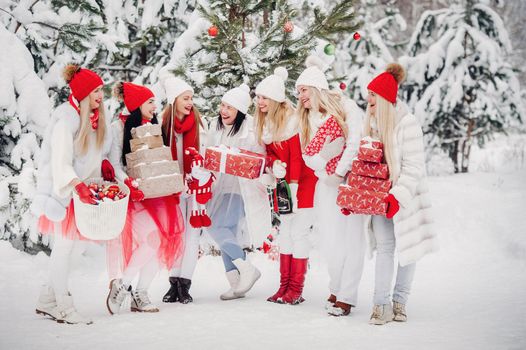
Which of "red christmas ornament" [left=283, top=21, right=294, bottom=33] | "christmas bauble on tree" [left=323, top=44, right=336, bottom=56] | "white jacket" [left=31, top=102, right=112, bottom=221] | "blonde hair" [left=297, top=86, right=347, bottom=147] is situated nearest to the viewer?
"white jacket" [left=31, top=102, right=112, bottom=221]

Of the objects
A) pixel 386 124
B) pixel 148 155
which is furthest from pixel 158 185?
pixel 386 124

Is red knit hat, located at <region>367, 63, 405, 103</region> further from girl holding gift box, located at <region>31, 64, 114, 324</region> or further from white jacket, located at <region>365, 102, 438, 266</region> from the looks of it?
girl holding gift box, located at <region>31, 64, 114, 324</region>

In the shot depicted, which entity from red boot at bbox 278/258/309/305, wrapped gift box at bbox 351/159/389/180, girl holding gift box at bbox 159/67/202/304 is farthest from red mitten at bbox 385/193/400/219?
girl holding gift box at bbox 159/67/202/304

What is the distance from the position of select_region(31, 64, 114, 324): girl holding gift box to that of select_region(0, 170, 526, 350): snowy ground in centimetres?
21

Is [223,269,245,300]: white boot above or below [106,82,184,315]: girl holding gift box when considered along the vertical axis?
below

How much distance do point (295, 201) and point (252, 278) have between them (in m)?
0.90

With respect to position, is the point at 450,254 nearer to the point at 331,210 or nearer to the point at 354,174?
the point at 331,210

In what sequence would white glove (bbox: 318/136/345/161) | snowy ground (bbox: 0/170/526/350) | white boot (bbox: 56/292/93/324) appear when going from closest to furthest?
1. snowy ground (bbox: 0/170/526/350)
2. white boot (bbox: 56/292/93/324)
3. white glove (bbox: 318/136/345/161)

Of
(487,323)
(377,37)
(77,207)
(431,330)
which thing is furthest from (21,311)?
(377,37)

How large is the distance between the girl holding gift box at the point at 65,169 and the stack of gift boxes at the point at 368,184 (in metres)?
2.17

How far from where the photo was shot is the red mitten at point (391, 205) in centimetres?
452

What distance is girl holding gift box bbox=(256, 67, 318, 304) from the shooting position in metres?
5.46

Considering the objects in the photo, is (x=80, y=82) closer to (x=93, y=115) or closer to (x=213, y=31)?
(x=93, y=115)

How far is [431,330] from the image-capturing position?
4434 mm
